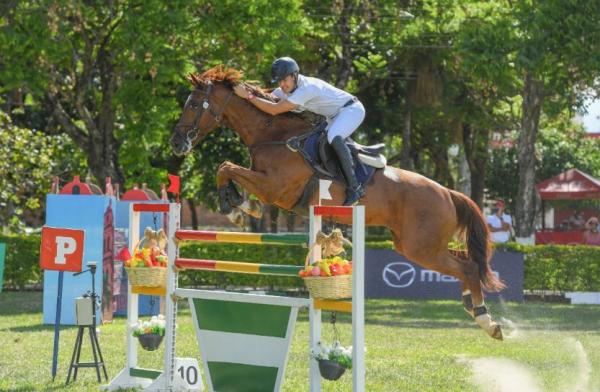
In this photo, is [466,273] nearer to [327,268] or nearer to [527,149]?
[327,268]

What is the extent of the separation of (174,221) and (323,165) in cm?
150

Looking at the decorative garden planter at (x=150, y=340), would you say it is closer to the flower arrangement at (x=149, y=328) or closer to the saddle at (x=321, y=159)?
the flower arrangement at (x=149, y=328)

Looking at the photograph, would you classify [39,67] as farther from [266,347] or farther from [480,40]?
[266,347]

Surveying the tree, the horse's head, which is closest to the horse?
the horse's head

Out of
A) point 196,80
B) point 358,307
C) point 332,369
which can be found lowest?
point 332,369

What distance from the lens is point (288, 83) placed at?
340 inches

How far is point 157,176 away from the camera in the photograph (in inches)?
841

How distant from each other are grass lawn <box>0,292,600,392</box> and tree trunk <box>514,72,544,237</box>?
5.27 metres

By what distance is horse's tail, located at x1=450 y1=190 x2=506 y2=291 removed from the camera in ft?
31.5

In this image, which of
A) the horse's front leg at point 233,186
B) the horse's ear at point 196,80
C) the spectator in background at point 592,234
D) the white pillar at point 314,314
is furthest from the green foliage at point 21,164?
the white pillar at point 314,314

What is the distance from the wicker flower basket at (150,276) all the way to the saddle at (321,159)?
1358mm

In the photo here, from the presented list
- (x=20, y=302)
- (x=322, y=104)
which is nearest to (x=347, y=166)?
(x=322, y=104)

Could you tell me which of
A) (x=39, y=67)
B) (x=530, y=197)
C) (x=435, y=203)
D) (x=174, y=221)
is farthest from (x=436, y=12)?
(x=174, y=221)

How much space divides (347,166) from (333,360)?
2.25 metres
